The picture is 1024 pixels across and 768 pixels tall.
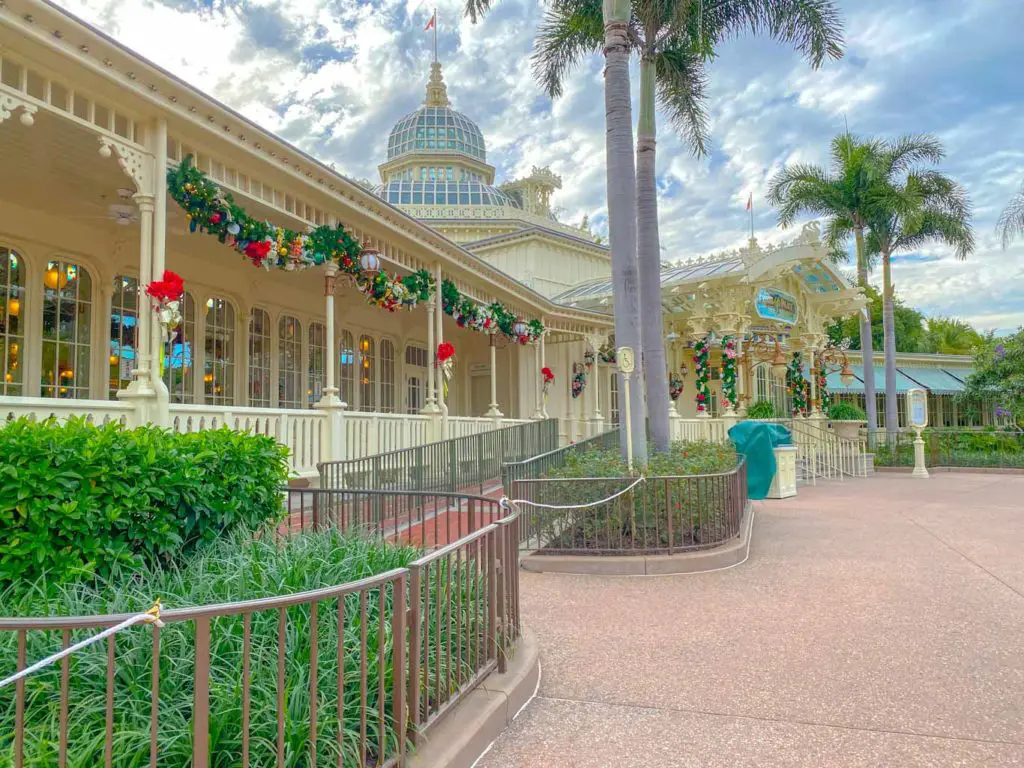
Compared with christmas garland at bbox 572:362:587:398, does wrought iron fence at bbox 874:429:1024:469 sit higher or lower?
lower

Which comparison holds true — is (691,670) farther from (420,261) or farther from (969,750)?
(420,261)

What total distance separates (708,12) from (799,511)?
9506 millimetres

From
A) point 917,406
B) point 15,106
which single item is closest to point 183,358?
point 15,106

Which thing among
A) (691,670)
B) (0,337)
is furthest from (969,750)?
(0,337)

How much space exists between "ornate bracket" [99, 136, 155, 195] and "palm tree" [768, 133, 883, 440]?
22.7 meters

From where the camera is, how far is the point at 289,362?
1380cm

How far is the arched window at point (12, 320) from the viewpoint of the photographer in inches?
345

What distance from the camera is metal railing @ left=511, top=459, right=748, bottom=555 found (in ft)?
23.9

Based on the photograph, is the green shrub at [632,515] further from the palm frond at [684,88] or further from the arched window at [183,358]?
the palm frond at [684,88]

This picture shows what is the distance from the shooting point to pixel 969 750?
331cm

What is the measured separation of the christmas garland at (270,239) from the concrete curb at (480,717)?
5.76m

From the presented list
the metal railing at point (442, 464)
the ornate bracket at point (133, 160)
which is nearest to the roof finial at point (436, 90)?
the metal railing at point (442, 464)

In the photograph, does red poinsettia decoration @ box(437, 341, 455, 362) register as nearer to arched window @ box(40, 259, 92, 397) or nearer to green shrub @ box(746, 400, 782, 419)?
arched window @ box(40, 259, 92, 397)

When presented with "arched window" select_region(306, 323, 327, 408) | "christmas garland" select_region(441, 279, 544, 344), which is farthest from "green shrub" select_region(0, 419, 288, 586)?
"arched window" select_region(306, 323, 327, 408)
